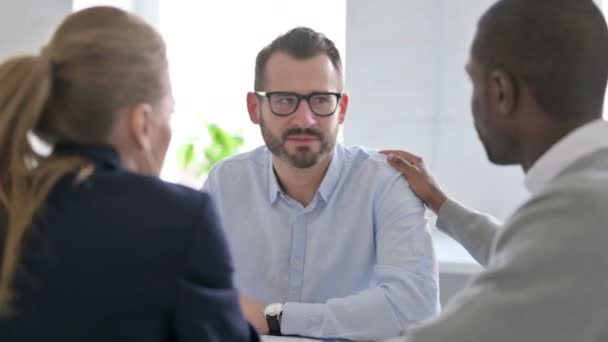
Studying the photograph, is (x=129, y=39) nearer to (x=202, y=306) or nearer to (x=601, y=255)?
(x=202, y=306)

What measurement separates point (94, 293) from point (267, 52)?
4.38ft

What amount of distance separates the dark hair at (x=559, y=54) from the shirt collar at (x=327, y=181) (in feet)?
2.98

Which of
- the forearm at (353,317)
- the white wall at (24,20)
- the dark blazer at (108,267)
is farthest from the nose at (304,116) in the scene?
the white wall at (24,20)

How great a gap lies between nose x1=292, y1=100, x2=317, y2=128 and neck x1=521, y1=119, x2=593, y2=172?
880mm

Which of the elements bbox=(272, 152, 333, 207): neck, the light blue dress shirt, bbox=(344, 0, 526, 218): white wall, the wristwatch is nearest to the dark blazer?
the wristwatch

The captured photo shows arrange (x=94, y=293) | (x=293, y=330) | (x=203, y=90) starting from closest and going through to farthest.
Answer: (x=94, y=293) → (x=293, y=330) → (x=203, y=90)

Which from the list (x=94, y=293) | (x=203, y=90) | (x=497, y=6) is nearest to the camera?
(x=94, y=293)

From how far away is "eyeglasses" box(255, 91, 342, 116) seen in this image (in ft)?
7.23

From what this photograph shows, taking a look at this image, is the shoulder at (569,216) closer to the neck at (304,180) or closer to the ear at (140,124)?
the ear at (140,124)

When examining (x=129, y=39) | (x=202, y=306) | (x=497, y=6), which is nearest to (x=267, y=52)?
(x=497, y=6)

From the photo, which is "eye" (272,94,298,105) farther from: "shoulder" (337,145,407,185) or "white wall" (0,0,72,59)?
"white wall" (0,0,72,59)

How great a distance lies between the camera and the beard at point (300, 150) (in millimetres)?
2201

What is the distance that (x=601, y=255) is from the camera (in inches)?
44.4

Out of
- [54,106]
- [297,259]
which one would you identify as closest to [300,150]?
[297,259]
